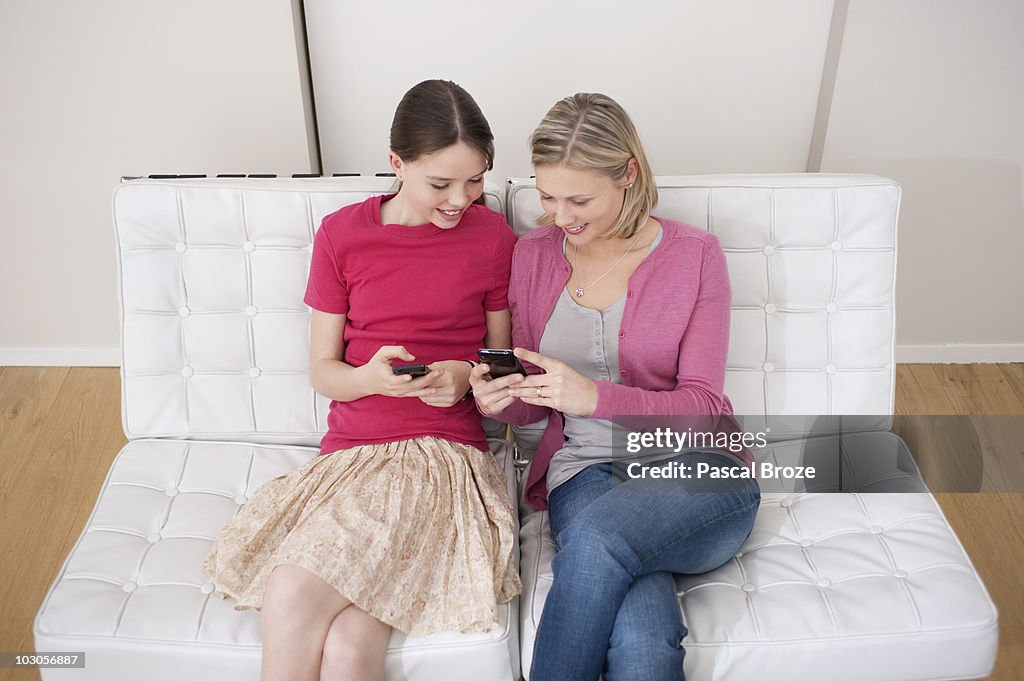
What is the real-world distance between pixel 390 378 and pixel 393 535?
10.2 inches

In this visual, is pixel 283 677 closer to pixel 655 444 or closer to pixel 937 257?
pixel 655 444

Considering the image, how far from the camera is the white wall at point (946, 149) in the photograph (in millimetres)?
2301

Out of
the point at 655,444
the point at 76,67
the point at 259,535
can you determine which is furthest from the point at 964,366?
the point at 76,67

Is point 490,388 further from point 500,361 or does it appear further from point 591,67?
point 591,67

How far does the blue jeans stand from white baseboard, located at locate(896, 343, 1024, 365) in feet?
4.85

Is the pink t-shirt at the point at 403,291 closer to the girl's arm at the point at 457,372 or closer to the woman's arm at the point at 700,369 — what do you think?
the girl's arm at the point at 457,372

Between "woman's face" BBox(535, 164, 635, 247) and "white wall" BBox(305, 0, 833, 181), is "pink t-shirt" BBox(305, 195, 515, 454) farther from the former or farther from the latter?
"white wall" BBox(305, 0, 833, 181)

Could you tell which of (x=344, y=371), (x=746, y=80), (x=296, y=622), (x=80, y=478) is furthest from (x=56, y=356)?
(x=746, y=80)

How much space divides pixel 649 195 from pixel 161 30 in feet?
4.57

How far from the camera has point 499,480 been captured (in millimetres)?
1638

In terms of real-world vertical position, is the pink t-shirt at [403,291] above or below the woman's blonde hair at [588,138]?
below

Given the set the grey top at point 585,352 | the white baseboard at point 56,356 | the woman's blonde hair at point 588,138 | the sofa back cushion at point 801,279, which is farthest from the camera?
the white baseboard at point 56,356

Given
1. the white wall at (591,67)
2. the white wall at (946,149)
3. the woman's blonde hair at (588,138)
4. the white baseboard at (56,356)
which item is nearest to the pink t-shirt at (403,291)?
the woman's blonde hair at (588,138)

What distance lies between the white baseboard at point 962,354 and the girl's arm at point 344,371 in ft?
5.95
